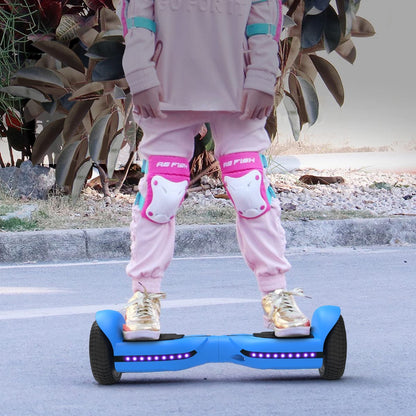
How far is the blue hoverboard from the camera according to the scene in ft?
9.96

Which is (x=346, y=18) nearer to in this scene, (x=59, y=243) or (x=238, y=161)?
(x=59, y=243)

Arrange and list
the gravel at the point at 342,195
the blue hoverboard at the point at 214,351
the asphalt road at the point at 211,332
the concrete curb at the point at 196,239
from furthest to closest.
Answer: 1. the gravel at the point at 342,195
2. the concrete curb at the point at 196,239
3. the blue hoverboard at the point at 214,351
4. the asphalt road at the point at 211,332

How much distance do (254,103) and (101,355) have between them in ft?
3.04

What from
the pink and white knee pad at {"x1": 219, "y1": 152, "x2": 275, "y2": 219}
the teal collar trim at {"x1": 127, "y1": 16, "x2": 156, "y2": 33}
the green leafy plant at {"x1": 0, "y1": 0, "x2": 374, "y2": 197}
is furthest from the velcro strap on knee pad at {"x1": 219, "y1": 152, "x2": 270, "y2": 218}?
the green leafy plant at {"x1": 0, "y1": 0, "x2": 374, "y2": 197}

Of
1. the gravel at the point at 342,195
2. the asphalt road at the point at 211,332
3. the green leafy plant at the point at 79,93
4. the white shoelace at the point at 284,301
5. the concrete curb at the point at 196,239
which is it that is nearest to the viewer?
the asphalt road at the point at 211,332

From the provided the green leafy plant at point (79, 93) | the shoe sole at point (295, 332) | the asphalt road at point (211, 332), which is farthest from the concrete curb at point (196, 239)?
the shoe sole at point (295, 332)

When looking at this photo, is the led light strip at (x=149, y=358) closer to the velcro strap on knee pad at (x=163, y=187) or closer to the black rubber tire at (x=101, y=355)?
Answer: the black rubber tire at (x=101, y=355)

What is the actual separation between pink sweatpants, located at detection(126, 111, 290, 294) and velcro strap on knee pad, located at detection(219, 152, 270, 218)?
26 millimetres

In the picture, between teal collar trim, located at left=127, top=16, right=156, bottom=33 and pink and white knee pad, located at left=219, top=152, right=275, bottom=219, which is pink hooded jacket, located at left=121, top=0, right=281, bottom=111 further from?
pink and white knee pad, located at left=219, top=152, right=275, bottom=219

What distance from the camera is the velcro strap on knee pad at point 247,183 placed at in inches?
127

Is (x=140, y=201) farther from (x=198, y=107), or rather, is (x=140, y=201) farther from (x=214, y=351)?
(x=214, y=351)

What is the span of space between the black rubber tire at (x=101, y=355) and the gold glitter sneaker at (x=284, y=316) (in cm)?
52

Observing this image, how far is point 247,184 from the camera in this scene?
3.22 metres

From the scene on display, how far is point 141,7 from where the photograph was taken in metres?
3.21
